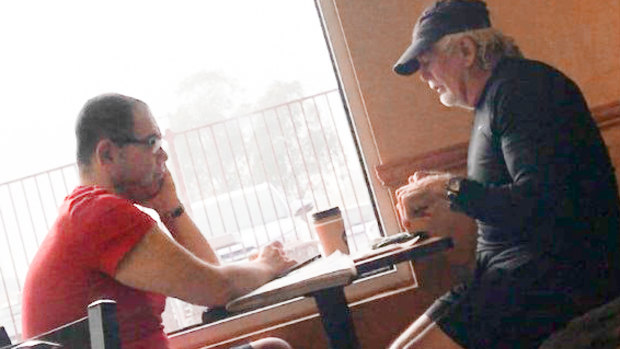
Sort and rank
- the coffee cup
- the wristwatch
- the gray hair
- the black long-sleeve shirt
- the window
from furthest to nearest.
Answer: the window < the coffee cup < the gray hair < the wristwatch < the black long-sleeve shirt

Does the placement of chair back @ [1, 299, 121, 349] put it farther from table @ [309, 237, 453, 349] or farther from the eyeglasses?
the eyeglasses

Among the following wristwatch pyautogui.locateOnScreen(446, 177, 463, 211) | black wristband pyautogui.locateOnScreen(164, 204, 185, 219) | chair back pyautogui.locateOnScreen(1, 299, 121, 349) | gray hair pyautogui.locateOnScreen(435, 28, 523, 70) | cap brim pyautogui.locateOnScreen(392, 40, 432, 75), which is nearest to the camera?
chair back pyautogui.locateOnScreen(1, 299, 121, 349)

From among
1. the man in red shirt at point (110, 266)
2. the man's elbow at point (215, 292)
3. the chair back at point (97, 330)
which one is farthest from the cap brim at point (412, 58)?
the chair back at point (97, 330)

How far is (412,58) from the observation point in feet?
6.89

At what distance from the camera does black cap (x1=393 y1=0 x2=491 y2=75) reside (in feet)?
6.63

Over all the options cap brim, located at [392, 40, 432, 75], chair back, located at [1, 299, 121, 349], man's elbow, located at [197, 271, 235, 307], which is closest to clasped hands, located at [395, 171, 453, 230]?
cap brim, located at [392, 40, 432, 75]

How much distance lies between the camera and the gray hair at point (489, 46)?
1.93 meters

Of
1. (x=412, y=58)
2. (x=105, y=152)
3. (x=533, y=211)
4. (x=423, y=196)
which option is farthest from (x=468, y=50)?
(x=105, y=152)

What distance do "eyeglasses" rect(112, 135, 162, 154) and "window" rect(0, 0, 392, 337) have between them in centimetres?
85

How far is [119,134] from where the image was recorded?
1.95 meters

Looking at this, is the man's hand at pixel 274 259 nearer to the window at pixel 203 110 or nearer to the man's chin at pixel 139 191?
the man's chin at pixel 139 191

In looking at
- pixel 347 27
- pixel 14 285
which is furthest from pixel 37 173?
pixel 347 27

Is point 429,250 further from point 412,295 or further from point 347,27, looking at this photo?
point 347,27

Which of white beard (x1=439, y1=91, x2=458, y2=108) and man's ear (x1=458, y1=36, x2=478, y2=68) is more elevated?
man's ear (x1=458, y1=36, x2=478, y2=68)
